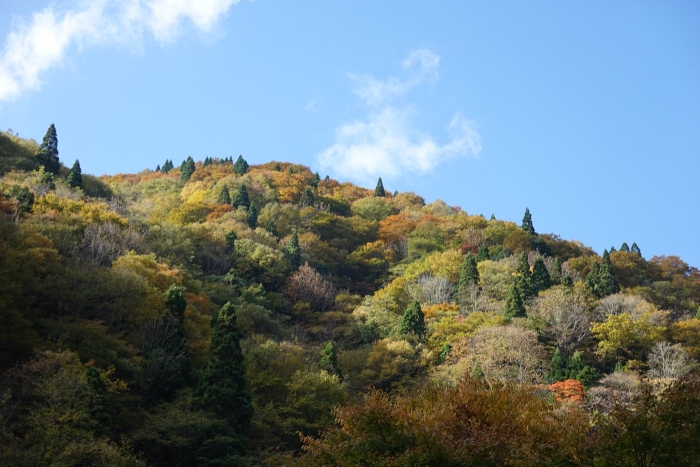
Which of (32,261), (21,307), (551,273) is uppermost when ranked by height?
(551,273)

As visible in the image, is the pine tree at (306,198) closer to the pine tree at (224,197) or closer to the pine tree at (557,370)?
the pine tree at (224,197)

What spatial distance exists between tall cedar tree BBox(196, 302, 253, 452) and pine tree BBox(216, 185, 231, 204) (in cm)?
4632

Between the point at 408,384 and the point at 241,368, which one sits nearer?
the point at 241,368

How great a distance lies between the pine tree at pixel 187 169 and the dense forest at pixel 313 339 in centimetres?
1042

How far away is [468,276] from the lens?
5581cm

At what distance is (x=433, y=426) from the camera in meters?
21.2

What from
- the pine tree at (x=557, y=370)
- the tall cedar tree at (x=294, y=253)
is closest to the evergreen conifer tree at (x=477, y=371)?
the pine tree at (x=557, y=370)

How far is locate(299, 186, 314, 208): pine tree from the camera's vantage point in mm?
82375

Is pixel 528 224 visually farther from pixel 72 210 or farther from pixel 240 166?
pixel 72 210

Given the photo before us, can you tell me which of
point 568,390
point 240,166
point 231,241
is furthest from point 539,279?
point 240,166

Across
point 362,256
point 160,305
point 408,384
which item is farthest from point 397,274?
point 160,305

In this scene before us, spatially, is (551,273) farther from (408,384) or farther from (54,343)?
(54,343)

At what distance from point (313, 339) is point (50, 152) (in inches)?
1082

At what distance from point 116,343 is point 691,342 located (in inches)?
1413
